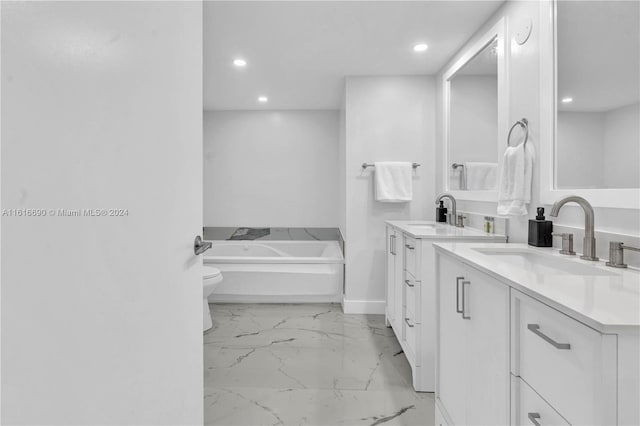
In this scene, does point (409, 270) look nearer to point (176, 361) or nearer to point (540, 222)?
point (540, 222)

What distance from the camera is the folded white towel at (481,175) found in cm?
231

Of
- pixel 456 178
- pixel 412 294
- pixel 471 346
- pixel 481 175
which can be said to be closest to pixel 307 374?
pixel 412 294

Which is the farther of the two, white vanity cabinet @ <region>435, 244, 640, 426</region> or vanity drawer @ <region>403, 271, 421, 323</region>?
vanity drawer @ <region>403, 271, 421, 323</region>

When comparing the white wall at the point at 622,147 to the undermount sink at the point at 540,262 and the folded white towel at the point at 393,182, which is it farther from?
the folded white towel at the point at 393,182

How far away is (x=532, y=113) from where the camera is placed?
1804mm

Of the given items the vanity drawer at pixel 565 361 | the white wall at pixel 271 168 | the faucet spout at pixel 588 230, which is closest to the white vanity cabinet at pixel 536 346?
the vanity drawer at pixel 565 361

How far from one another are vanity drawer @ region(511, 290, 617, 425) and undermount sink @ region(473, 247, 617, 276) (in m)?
0.46

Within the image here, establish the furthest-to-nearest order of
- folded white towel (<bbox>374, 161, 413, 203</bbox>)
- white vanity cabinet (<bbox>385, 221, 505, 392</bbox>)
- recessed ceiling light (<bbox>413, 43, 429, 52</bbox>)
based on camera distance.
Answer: folded white towel (<bbox>374, 161, 413, 203</bbox>), recessed ceiling light (<bbox>413, 43, 429, 52</bbox>), white vanity cabinet (<bbox>385, 221, 505, 392</bbox>)

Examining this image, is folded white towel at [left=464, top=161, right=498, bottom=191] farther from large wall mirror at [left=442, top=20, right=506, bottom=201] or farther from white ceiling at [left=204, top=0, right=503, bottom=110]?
white ceiling at [left=204, top=0, right=503, bottom=110]

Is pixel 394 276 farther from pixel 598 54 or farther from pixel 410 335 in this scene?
pixel 598 54

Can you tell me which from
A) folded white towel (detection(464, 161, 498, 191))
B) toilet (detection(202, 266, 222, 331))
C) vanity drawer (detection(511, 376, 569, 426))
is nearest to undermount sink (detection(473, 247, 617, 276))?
vanity drawer (detection(511, 376, 569, 426))

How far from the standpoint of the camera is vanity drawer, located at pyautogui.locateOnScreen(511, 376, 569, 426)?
0.81m

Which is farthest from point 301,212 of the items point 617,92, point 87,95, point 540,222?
point 87,95

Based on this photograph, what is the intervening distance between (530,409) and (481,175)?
1842 millimetres
